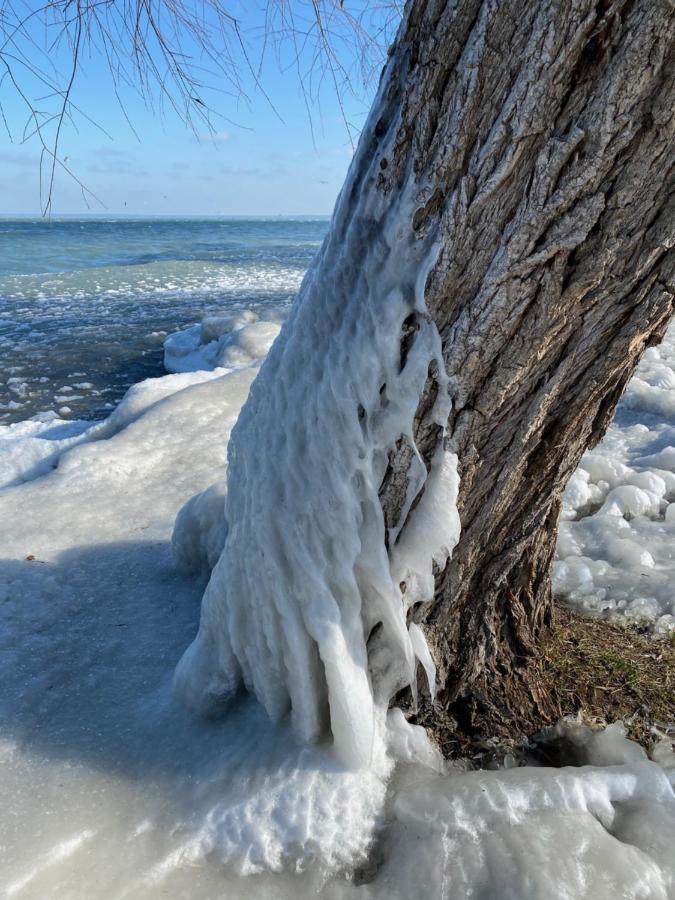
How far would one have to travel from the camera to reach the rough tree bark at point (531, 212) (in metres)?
1.21

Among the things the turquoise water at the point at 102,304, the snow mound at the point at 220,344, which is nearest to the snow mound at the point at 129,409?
the snow mound at the point at 220,344

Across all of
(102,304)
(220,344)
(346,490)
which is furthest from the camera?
(102,304)

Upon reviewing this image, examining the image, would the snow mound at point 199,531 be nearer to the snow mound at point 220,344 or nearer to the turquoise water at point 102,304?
the turquoise water at point 102,304

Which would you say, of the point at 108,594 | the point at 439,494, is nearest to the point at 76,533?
the point at 108,594

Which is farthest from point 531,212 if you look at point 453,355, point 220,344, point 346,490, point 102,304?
point 102,304

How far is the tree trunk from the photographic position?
1.26 meters

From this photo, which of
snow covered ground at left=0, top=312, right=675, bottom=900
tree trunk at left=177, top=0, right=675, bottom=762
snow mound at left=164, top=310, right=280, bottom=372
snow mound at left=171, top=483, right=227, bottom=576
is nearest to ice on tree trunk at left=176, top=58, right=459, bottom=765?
tree trunk at left=177, top=0, right=675, bottom=762

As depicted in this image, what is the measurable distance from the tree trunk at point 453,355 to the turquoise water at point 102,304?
1086 mm

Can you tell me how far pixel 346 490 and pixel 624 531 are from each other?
2107 millimetres

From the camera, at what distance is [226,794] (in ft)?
5.62

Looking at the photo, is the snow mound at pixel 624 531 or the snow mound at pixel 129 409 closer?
the snow mound at pixel 624 531

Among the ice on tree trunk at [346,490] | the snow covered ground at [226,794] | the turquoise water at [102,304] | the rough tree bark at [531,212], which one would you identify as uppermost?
the rough tree bark at [531,212]

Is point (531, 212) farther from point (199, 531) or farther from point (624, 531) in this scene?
point (624, 531)

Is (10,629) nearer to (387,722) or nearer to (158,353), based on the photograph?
(387,722)
